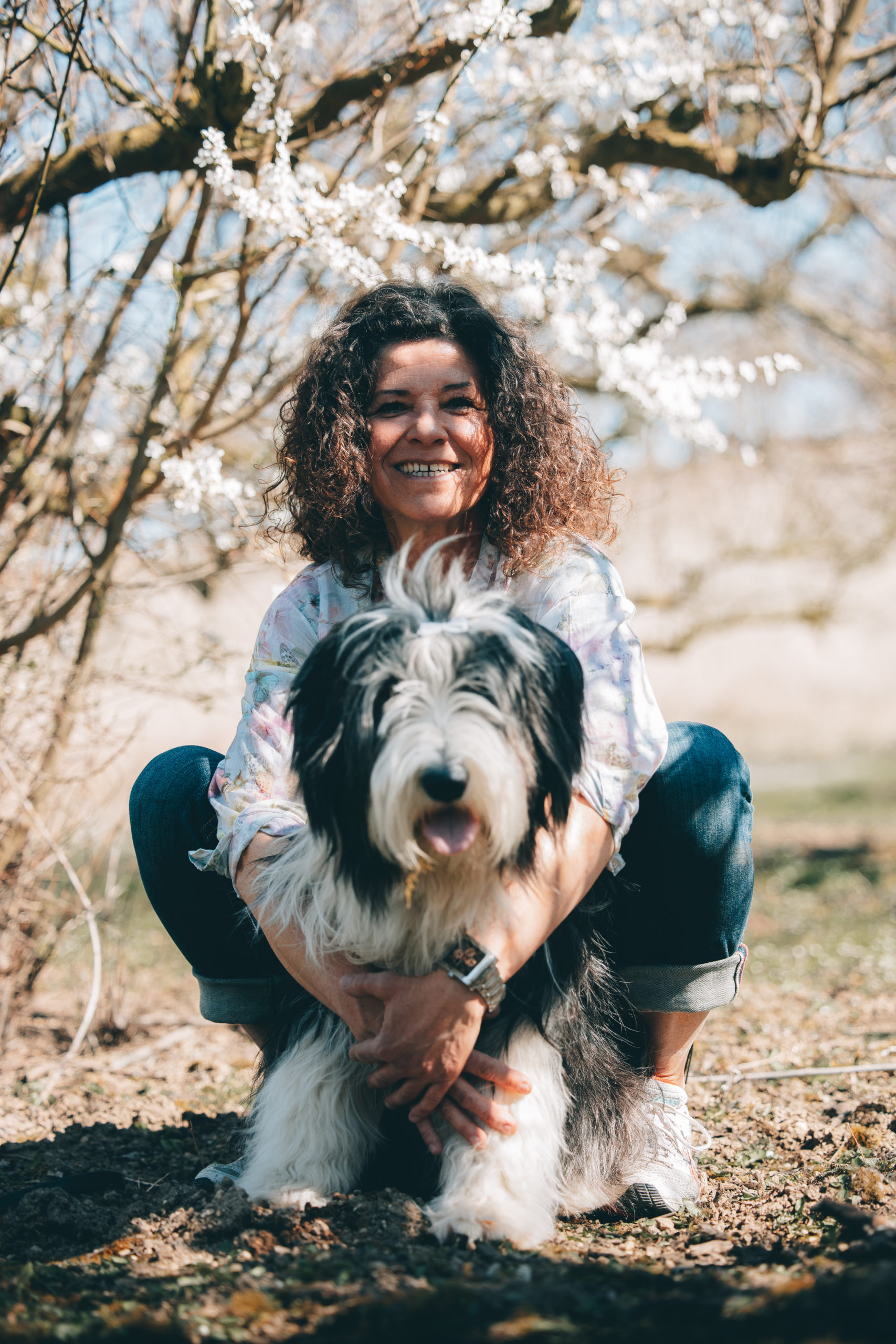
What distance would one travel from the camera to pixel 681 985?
90.6 inches

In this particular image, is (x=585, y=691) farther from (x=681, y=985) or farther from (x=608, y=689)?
(x=681, y=985)

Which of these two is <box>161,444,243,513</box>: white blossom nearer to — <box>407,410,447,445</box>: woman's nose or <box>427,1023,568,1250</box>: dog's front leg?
<box>407,410,447,445</box>: woman's nose

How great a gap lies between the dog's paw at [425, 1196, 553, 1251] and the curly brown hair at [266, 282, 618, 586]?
130cm

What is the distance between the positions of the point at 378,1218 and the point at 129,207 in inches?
110

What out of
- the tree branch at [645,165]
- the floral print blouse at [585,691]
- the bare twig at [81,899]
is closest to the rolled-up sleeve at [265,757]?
the floral print blouse at [585,691]

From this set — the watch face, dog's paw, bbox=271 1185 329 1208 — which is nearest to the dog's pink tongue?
the watch face

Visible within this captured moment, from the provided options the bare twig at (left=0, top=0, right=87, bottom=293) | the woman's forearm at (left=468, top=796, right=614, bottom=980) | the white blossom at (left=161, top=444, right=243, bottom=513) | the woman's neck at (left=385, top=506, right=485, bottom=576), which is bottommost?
the woman's forearm at (left=468, top=796, right=614, bottom=980)

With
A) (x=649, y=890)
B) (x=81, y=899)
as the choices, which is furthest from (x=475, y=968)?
(x=81, y=899)

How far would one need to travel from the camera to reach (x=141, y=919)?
6008mm

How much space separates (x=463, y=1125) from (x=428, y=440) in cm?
141

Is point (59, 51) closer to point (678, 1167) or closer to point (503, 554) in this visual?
point (503, 554)

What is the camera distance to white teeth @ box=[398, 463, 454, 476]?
2402 millimetres

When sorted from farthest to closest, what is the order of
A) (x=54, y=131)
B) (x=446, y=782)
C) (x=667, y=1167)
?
(x=54, y=131)
(x=667, y=1167)
(x=446, y=782)

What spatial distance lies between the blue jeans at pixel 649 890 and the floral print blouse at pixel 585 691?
11 cm
